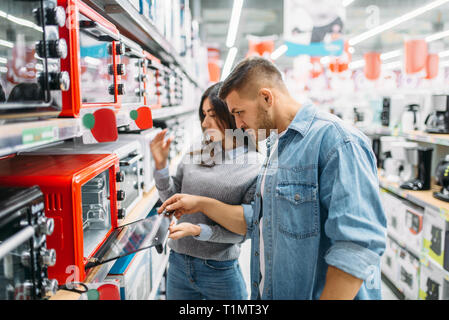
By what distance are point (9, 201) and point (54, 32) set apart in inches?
15.6

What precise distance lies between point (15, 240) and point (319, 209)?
94 centimetres

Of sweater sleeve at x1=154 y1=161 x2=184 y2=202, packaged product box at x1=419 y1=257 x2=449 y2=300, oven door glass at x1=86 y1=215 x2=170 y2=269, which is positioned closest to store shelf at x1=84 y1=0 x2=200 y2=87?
sweater sleeve at x1=154 y1=161 x2=184 y2=202

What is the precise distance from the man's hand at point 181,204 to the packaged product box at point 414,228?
235 centimetres

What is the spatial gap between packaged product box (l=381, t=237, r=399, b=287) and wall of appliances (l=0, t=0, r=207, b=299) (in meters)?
2.75

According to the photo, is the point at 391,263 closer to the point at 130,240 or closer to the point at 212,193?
the point at 212,193

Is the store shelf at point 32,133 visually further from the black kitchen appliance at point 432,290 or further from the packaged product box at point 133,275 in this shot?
the black kitchen appliance at point 432,290

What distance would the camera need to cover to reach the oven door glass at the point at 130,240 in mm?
1147

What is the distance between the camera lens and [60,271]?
100 centimetres

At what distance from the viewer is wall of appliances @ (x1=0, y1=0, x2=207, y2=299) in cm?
80

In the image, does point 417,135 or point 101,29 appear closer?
point 101,29

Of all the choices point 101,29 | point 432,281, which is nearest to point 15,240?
point 101,29

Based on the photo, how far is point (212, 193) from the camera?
6.15 feet

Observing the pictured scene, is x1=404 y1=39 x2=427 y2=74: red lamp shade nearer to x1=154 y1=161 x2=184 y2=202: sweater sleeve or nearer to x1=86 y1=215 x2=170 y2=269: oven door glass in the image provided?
x1=154 y1=161 x2=184 y2=202: sweater sleeve
